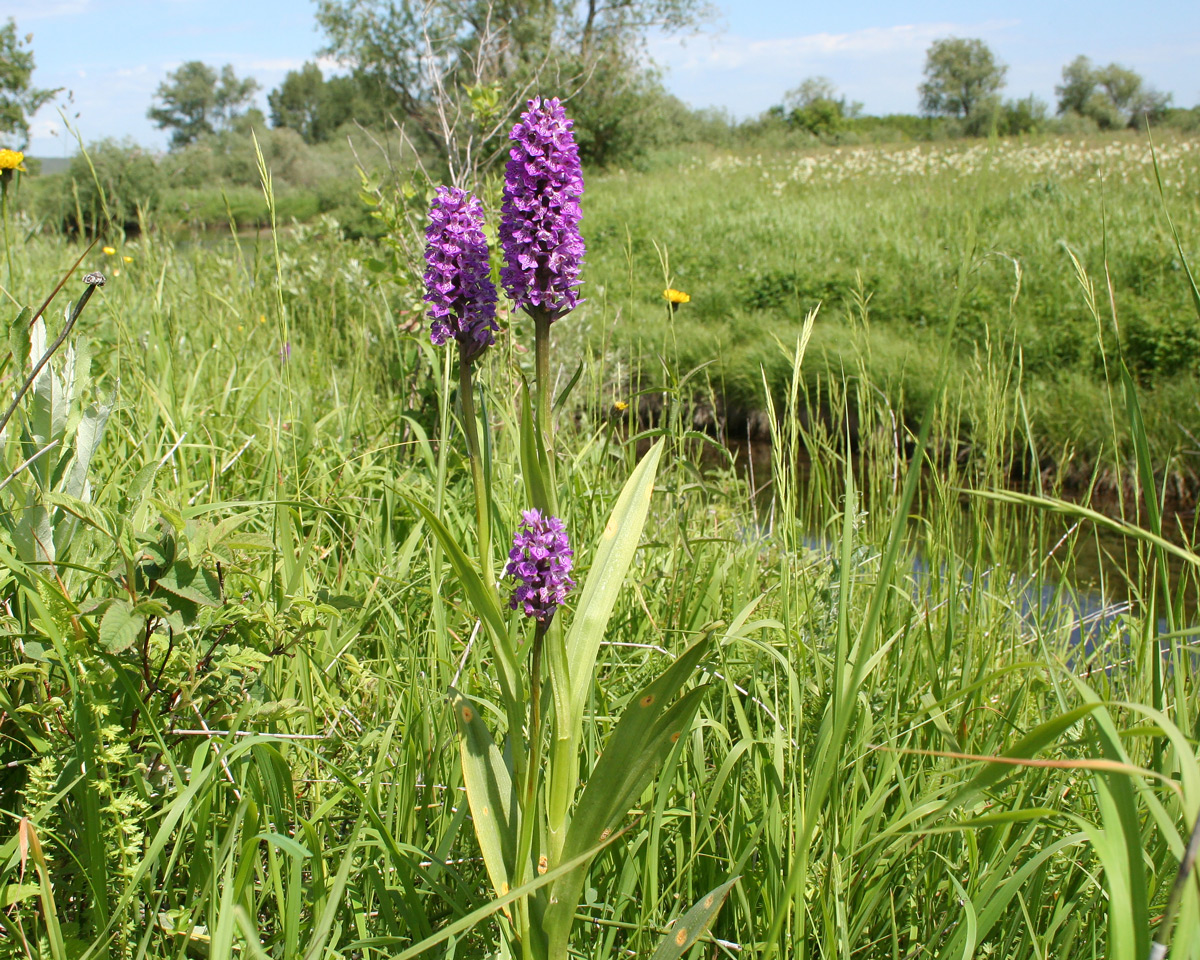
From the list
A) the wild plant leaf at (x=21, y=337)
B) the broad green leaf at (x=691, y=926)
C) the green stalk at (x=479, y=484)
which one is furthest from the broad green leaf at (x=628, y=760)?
the wild plant leaf at (x=21, y=337)

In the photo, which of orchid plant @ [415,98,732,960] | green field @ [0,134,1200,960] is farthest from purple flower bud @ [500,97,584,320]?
green field @ [0,134,1200,960]

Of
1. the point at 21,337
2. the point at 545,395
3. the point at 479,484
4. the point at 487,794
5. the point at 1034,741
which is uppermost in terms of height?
the point at 21,337

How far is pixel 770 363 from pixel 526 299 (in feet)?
24.7

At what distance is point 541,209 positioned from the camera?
1.05 metres

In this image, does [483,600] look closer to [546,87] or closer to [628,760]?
[628,760]

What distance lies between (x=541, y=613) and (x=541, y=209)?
0.53 m

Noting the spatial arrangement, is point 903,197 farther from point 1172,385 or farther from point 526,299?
point 526,299

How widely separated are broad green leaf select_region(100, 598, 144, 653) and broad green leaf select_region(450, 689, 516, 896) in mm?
398

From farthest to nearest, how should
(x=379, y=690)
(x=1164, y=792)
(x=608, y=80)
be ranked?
(x=608, y=80) → (x=379, y=690) → (x=1164, y=792)

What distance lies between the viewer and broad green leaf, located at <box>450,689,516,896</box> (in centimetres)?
96

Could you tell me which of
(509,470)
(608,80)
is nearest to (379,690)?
(509,470)

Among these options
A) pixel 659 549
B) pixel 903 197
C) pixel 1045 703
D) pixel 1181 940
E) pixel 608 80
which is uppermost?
pixel 608 80

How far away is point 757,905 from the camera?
1120mm

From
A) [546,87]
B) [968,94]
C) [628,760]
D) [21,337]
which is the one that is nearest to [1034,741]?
[628,760]
